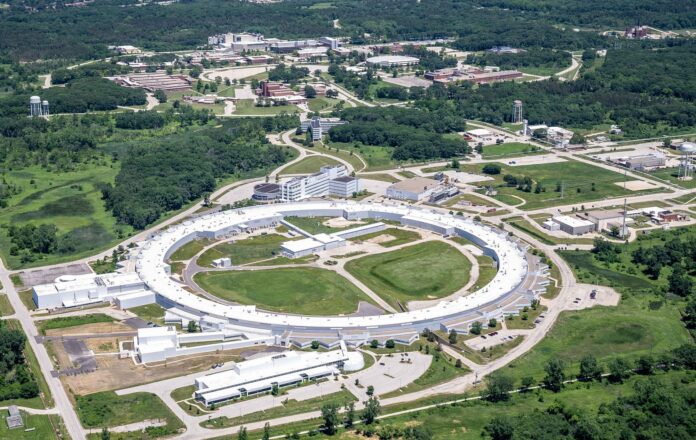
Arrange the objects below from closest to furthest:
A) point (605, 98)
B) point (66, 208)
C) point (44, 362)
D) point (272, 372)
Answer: point (272, 372) < point (44, 362) < point (66, 208) < point (605, 98)

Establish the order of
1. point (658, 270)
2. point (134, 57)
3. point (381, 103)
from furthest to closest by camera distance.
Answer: point (134, 57) → point (381, 103) → point (658, 270)

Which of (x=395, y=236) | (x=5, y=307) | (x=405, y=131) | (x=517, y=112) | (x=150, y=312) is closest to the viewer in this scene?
(x=150, y=312)

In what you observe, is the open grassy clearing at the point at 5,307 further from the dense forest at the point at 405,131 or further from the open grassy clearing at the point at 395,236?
the dense forest at the point at 405,131

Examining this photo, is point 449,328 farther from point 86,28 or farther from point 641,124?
point 86,28

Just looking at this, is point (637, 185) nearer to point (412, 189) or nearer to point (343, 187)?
point (412, 189)

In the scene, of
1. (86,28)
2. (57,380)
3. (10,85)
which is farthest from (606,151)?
(86,28)

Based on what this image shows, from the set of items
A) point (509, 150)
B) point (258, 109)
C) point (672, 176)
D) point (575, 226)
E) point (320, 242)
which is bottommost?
point (320, 242)

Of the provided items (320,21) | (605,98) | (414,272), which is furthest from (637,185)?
(320,21)
